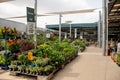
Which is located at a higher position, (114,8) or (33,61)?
(114,8)

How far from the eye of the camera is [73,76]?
281 inches

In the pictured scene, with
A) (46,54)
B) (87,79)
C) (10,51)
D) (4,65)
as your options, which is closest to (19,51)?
(10,51)

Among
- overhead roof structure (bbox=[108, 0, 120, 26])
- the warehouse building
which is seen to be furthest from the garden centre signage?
the warehouse building

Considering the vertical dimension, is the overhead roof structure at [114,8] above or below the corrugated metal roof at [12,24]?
above

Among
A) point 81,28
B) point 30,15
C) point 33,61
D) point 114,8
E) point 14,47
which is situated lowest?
point 33,61

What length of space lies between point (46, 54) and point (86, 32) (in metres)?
39.5

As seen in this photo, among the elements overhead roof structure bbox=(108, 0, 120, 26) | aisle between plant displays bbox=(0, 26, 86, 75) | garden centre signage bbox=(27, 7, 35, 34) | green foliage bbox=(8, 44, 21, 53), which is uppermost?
overhead roof structure bbox=(108, 0, 120, 26)

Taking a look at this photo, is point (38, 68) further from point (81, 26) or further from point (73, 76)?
point (81, 26)

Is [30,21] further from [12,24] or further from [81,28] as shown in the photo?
[81,28]

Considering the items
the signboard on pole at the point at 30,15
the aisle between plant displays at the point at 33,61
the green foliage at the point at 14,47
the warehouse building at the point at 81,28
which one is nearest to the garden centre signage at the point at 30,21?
the signboard on pole at the point at 30,15

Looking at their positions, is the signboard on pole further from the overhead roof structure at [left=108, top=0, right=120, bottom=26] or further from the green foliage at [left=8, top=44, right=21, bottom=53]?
the overhead roof structure at [left=108, top=0, right=120, bottom=26]

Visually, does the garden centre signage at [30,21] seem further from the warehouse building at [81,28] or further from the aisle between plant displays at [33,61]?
the warehouse building at [81,28]

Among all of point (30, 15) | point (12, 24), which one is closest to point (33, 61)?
point (30, 15)

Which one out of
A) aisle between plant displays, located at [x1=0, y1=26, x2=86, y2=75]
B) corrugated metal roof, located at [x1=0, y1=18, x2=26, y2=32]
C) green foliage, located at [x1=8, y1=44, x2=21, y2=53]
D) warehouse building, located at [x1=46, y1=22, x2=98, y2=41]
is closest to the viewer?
aisle between plant displays, located at [x1=0, y1=26, x2=86, y2=75]
